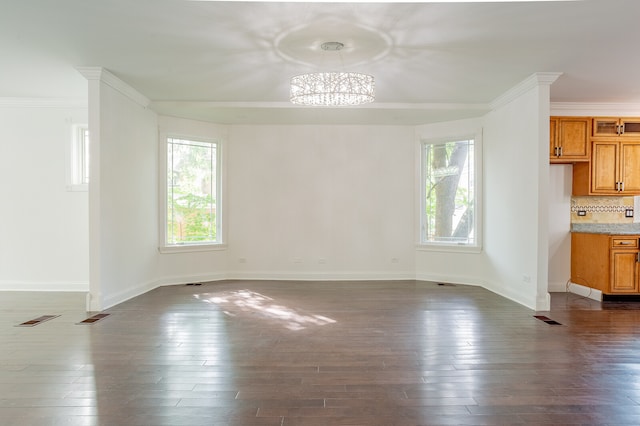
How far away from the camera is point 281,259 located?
22.7ft

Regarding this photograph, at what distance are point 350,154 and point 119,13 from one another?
4396mm

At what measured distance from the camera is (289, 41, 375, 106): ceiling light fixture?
3779mm

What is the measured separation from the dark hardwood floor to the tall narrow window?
6.08ft

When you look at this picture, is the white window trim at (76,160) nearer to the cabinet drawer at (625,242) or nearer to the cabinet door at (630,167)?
the cabinet drawer at (625,242)

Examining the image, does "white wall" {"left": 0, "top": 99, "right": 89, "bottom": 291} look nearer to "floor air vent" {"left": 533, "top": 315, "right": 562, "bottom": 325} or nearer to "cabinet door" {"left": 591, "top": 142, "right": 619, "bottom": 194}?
"floor air vent" {"left": 533, "top": 315, "right": 562, "bottom": 325}

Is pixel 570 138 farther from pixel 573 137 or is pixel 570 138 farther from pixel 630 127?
pixel 630 127

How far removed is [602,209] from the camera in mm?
5965

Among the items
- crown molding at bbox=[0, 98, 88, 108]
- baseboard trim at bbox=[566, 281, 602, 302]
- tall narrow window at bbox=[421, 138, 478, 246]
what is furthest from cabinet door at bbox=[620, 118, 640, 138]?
crown molding at bbox=[0, 98, 88, 108]

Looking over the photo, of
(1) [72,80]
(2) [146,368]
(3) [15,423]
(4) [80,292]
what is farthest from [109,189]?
(3) [15,423]

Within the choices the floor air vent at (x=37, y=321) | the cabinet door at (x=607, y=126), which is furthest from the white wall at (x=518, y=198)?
the floor air vent at (x=37, y=321)

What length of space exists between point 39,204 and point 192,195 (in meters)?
2.25

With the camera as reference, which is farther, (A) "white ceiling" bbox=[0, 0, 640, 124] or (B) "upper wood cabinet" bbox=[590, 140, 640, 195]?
(B) "upper wood cabinet" bbox=[590, 140, 640, 195]

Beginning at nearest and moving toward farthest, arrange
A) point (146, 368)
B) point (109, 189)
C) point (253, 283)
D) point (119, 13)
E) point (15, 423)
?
point (15, 423) → point (146, 368) → point (119, 13) → point (109, 189) → point (253, 283)

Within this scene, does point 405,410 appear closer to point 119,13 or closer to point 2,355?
point 2,355
